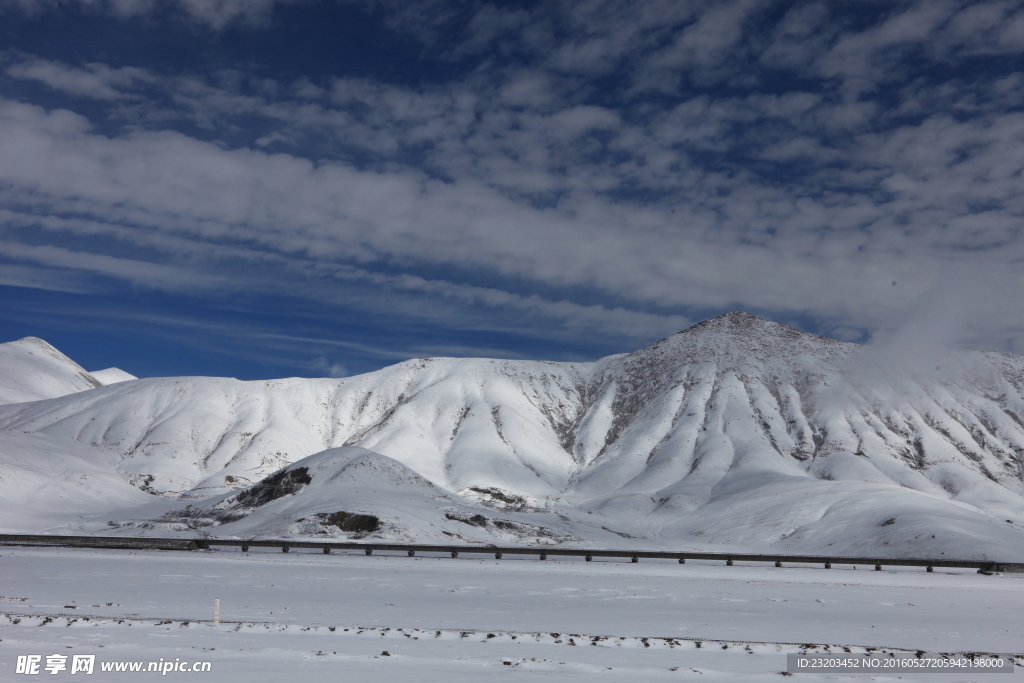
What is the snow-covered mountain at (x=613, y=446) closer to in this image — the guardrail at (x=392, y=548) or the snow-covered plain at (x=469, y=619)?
the guardrail at (x=392, y=548)

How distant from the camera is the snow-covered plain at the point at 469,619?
14266mm

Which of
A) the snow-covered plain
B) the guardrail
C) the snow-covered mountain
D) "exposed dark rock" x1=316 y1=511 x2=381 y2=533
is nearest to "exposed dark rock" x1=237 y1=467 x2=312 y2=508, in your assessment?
the snow-covered mountain

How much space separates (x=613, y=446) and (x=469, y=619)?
122601mm

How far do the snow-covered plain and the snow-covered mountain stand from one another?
30820 millimetres

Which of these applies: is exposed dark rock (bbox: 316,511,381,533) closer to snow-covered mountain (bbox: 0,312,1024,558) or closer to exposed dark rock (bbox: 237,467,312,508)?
snow-covered mountain (bbox: 0,312,1024,558)

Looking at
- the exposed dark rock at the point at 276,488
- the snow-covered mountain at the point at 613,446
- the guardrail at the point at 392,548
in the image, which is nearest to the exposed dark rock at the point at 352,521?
the snow-covered mountain at the point at 613,446

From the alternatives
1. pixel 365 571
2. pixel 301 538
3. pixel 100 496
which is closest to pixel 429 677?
pixel 365 571

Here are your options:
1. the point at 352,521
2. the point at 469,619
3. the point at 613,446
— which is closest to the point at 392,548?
the point at 352,521

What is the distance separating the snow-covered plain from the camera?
14266 millimetres

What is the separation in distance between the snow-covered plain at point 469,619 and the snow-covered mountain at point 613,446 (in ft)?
101

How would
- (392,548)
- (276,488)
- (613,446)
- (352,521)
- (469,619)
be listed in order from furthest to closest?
(613,446)
(276,488)
(352,521)
(392,548)
(469,619)

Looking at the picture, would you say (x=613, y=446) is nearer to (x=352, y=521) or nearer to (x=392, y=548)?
(x=352, y=521)

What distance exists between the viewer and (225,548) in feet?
173

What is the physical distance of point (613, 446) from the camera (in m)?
141
